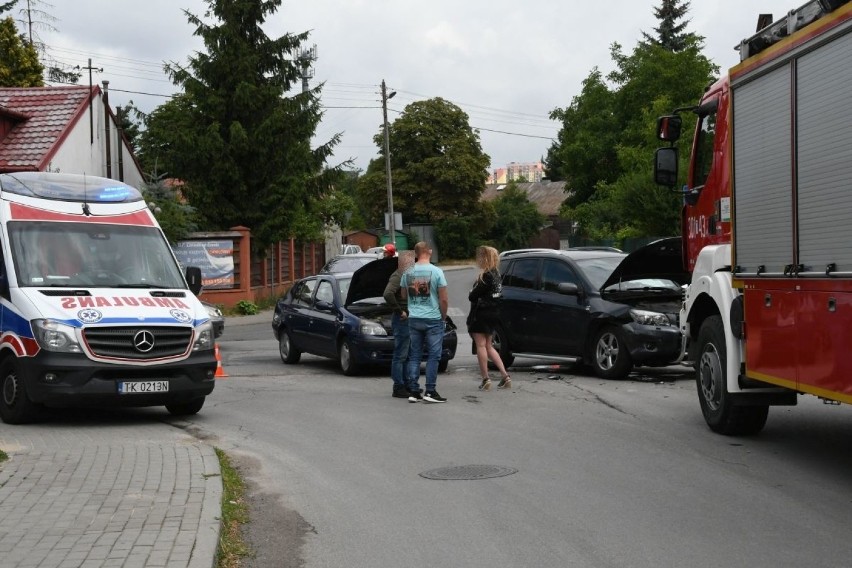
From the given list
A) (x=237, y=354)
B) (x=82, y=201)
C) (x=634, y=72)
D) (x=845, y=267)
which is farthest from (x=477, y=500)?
(x=634, y=72)

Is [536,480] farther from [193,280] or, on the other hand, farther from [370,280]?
[370,280]

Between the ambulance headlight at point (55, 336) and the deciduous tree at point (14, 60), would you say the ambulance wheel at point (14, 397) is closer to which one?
the ambulance headlight at point (55, 336)

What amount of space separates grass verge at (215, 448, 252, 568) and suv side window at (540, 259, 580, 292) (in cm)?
754

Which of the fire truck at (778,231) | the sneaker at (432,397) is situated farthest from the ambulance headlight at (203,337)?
the fire truck at (778,231)

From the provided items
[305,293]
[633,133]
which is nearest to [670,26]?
[633,133]

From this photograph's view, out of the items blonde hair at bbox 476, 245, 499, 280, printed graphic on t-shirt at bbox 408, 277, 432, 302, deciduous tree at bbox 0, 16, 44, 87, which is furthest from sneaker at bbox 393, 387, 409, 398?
deciduous tree at bbox 0, 16, 44, 87

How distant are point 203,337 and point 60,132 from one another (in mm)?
22933

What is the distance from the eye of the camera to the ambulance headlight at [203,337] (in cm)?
1112

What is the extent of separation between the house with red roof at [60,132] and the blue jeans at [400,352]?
63.5 feet

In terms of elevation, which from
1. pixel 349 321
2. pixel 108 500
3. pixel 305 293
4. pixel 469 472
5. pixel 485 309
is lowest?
pixel 469 472

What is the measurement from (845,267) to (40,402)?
7.42 metres

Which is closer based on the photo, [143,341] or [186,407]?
[143,341]

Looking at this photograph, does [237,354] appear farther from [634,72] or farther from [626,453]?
[634,72]

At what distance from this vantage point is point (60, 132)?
105 feet
